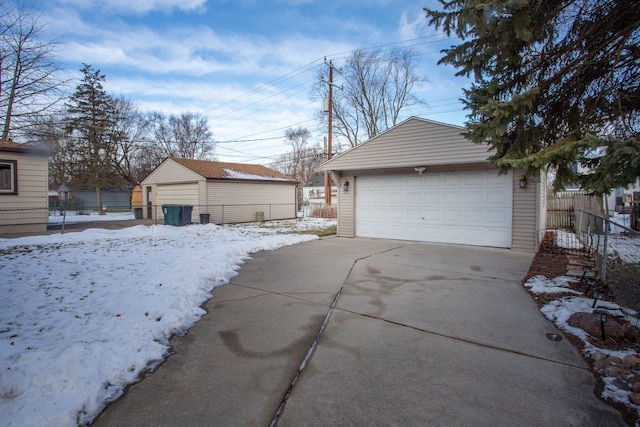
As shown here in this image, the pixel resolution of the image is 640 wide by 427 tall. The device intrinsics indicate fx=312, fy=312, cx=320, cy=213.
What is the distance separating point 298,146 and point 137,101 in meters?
21.4

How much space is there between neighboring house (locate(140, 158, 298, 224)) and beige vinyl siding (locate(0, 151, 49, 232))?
4.69 m

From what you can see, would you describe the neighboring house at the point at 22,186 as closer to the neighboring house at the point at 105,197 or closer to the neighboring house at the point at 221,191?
the neighboring house at the point at 221,191

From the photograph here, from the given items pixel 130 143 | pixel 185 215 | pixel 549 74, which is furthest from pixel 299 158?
pixel 549 74

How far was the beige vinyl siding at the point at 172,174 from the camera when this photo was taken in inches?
703

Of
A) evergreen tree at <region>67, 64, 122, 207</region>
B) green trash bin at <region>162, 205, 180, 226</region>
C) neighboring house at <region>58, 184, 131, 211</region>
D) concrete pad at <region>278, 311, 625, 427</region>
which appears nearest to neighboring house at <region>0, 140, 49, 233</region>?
green trash bin at <region>162, 205, 180, 226</region>

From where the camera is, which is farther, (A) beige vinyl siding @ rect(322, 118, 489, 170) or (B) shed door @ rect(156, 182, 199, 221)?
(B) shed door @ rect(156, 182, 199, 221)

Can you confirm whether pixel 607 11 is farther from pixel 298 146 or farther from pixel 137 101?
pixel 298 146

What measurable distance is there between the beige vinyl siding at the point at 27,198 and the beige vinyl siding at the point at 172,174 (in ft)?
21.8

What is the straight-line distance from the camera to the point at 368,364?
2.89m

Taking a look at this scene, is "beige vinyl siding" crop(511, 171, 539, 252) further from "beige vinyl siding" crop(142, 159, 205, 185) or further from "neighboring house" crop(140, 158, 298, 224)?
"beige vinyl siding" crop(142, 159, 205, 185)

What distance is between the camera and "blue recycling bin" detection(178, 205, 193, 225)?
50.6 ft

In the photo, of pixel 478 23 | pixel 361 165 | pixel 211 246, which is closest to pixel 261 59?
pixel 361 165

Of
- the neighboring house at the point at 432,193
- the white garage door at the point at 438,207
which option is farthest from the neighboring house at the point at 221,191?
the white garage door at the point at 438,207

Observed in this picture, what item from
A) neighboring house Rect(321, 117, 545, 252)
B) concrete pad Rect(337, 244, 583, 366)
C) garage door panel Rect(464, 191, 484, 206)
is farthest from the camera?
garage door panel Rect(464, 191, 484, 206)
